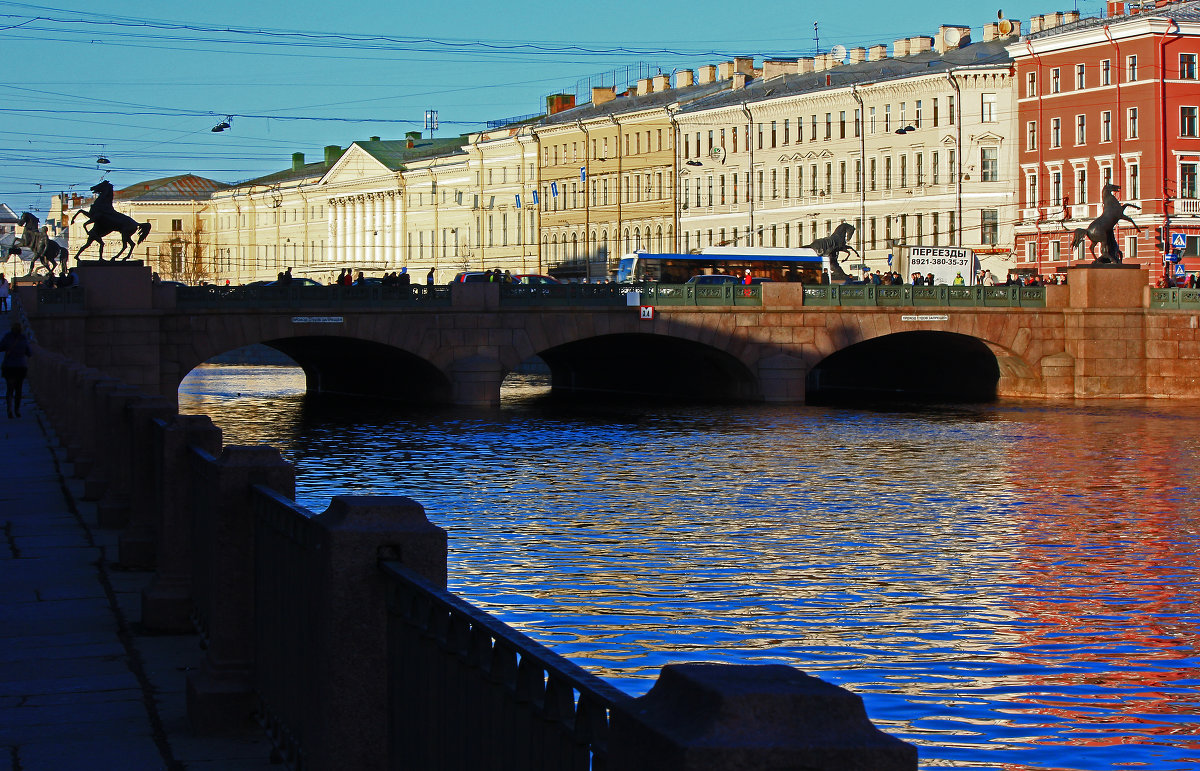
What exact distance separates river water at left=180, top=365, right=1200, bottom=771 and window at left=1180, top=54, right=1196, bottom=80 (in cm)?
3204

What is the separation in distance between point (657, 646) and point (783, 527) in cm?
891

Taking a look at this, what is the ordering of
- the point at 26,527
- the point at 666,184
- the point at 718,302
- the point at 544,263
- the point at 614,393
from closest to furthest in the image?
the point at 26,527
the point at 718,302
the point at 614,393
the point at 666,184
the point at 544,263

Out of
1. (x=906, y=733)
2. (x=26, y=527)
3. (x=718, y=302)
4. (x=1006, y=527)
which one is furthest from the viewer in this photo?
(x=718, y=302)

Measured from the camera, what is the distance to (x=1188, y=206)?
70125mm

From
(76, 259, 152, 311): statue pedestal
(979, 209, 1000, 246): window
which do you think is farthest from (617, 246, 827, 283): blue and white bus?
(76, 259, 152, 311): statue pedestal

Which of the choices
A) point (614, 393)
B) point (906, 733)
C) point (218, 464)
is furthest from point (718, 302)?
point (218, 464)

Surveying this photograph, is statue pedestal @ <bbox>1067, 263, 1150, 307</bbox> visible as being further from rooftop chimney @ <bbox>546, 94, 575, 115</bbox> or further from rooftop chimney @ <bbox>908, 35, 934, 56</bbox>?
rooftop chimney @ <bbox>546, 94, 575, 115</bbox>

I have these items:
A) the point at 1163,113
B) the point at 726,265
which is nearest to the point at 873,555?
the point at 726,265

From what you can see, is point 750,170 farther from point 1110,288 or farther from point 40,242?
point 1110,288

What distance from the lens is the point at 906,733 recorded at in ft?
37.6

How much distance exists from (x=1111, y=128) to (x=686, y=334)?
28.8 m

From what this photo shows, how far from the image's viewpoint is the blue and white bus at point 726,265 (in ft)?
218

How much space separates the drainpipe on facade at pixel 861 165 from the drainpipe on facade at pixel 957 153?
5500 millimetres

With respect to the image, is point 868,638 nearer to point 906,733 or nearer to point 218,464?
point 906,733
